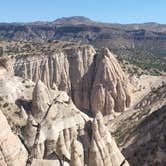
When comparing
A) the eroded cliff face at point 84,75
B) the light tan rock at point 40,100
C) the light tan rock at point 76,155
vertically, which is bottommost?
the eroded cliff face at point 84,75

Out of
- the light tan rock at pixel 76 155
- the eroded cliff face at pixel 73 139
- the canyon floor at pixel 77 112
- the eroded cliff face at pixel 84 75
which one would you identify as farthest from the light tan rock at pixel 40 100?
the eroded cliff face at pixel 84 75

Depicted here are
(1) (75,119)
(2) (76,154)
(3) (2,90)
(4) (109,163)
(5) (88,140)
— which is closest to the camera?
(2) (76,154)

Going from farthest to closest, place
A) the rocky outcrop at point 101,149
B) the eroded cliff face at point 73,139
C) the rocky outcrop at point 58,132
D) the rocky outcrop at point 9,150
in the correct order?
the rocky outcrop at point 58,132, the rocky outcrop at point 101,149, the eroded cliff face at point 73,139, the rocky outcrop at point 9,150

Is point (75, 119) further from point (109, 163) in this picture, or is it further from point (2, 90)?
point (2, 90)

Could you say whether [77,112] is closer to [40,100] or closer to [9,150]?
[40,100]

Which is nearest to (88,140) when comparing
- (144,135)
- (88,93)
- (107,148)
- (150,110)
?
(107,148)

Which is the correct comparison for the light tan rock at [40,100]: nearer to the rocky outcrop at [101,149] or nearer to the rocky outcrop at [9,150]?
the rocky outcrop at [101,149]

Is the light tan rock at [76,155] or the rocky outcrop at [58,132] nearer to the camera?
the light tan rock at [76,155]

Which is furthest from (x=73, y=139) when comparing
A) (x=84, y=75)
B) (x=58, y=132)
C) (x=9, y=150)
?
(x=84, y=75)
